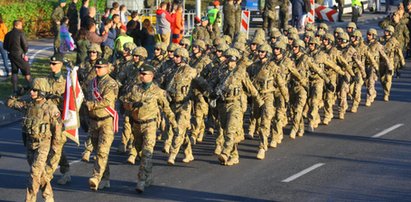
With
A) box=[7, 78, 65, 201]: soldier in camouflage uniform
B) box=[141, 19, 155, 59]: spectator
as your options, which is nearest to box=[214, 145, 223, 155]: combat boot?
box=[7, 78, 65, 201]: soldier in camouflage uniform

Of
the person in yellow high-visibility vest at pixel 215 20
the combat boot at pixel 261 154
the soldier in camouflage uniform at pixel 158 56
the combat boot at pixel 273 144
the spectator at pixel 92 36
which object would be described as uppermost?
the soldier in camouflage uniform at pixel 158 56

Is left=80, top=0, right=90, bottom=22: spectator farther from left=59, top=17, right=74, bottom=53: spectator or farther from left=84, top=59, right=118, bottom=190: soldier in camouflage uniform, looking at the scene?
left=84, top=59, right=118, bottom=190: soldier in camouflage uniform

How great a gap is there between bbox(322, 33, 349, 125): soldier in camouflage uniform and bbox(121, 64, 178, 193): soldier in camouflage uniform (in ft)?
21.1

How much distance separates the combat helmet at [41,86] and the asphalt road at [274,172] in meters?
1.60

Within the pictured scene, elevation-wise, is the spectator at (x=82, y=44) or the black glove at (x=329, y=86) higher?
the spectator at (x=82, y=44)

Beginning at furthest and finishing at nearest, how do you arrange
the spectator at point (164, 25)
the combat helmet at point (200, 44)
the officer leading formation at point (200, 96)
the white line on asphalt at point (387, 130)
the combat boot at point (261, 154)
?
the spectator at point (164, 25)
the white line on asphalt at point (387, 130)
the combat helmet at point (200, 44)
the combat boot at point (261, 154)
the officer leading formation at point (200, 96)

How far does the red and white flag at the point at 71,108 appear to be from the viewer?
48.5 feet

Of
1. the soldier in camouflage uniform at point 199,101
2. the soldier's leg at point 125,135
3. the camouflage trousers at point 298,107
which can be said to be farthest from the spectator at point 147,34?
the soldier's leg at point 125,135

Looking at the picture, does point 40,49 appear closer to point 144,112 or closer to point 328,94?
point 328,94

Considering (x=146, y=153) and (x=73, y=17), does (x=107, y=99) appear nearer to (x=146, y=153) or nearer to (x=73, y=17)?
(x=146, y=153)

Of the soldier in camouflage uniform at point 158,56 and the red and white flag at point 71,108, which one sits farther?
the soldier in camouflage uniform at point 158,56

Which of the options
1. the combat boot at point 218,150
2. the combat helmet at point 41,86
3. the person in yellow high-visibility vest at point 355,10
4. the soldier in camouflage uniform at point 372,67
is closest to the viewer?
the combat helmet at point 41,86

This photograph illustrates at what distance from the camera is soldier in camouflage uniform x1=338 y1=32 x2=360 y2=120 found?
2183 centimetres

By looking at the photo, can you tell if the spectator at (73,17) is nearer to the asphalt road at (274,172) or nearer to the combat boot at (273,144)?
the asphalt road at (274,172)
